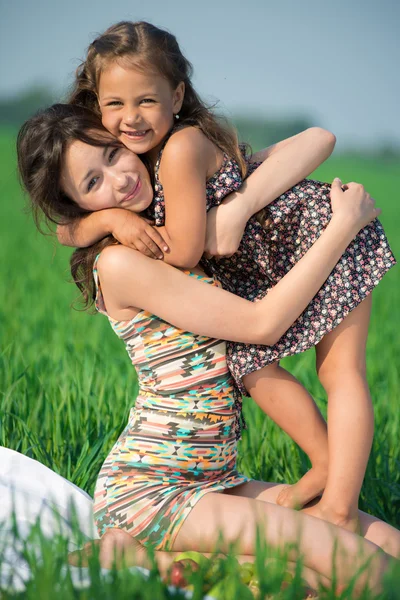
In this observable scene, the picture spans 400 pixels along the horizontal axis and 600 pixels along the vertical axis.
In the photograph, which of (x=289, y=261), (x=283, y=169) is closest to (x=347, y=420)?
(x=289, y=261)

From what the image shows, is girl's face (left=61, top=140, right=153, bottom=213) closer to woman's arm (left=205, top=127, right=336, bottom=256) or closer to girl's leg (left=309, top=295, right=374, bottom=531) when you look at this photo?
woman's arm (left=205, top=127, right=336, bottom=256)

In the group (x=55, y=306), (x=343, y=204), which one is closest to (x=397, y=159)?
(x=55, y=306)

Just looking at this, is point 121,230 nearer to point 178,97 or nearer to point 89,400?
→ point 178,97

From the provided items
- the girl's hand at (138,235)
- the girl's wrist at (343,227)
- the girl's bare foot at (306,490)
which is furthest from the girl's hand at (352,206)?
the girl's bare foot at (306,490)

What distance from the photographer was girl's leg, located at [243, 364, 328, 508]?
224cm

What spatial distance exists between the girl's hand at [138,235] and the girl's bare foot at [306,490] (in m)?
0.77

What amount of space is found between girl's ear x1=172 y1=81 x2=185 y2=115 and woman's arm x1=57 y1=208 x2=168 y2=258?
1.16 ft

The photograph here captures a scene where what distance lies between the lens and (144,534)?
6.66ft

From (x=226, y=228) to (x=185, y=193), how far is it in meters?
0.17

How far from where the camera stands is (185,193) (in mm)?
2098

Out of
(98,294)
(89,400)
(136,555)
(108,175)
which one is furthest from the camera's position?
(89,400)

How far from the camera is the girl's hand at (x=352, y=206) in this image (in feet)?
7.22

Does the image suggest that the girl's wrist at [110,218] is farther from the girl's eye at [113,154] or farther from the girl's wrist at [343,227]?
the girl's wrist at [343,227]

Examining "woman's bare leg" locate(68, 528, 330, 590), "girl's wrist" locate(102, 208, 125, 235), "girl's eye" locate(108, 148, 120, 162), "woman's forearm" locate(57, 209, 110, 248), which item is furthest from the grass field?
"woman's bare leg" locate(68, 528, 330, 590)
